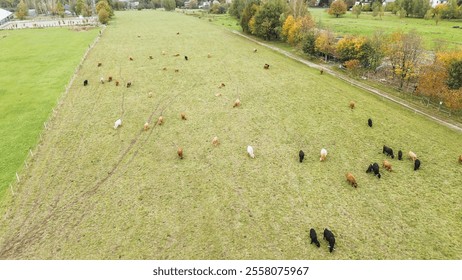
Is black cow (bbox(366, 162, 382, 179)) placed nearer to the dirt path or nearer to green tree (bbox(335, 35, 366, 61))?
the dirt path

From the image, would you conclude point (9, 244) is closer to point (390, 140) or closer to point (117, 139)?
point (117, 139)

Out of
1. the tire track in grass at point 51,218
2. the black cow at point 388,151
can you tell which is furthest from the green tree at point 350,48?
the tire track in grass at point 51,218

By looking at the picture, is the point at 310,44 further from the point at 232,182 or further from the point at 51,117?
the point at 51,117

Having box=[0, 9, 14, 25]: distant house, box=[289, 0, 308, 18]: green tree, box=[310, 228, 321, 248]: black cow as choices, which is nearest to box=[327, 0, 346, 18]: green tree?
box=[289, 0, 308, 18]: green tree

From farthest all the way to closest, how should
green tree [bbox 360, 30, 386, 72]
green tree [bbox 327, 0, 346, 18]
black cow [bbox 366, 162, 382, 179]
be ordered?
1. green tree [bbox 327, 0, 346, 18]
2. green tree [bbox 360, 30, 386, 72]
3. black cow [bbox 366, 162, 382, 179]

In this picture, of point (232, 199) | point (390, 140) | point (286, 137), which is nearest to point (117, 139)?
point (232, 199)

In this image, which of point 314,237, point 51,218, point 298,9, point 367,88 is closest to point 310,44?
point 367,88

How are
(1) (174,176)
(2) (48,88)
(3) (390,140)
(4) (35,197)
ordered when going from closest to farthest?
(4) (35,197) < (1) (174,176) < (3) (390,140) < (2) (48,88)
